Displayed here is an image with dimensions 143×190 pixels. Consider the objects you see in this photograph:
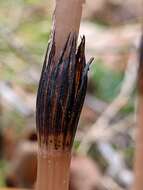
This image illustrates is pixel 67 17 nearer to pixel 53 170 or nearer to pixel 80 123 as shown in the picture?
pixel 53 170

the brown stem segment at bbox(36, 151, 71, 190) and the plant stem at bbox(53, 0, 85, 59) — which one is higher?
the plant stem at bbox(53, 0, 85, 59)

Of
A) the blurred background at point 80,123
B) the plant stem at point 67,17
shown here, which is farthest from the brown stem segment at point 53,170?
the blurred background at point 80,123

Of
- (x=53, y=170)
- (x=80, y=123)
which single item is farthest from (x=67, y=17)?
(x=80, y=123)

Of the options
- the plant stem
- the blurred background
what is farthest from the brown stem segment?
the blurred background

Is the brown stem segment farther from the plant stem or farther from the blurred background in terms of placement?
the blurred background

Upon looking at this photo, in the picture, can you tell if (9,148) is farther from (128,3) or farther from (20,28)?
(128,3)

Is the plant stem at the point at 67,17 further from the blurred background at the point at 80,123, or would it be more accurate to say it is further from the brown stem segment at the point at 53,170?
the blurred background at the point at 80,123

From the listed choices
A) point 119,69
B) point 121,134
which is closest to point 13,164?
point 121,134
